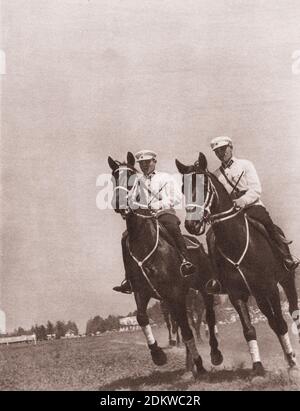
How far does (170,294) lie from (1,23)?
494 centimetres

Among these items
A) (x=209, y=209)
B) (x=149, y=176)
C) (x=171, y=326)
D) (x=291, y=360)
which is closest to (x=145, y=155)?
(x=149, y=176)

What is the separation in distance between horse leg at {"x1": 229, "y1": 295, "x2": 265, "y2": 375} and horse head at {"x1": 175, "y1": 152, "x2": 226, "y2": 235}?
1004 millimetres

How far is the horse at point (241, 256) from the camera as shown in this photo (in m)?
6.45

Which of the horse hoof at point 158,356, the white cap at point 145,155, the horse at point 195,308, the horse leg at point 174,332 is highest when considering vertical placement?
the white cap at point 145,155

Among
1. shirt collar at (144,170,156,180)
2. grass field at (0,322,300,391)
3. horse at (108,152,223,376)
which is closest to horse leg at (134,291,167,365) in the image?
horse at (108,152,223,376)

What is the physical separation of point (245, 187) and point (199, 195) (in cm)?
101

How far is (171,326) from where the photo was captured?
7.45m

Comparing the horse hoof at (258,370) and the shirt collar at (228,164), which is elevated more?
the shirt collar at (228,164)

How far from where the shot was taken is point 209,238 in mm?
7141

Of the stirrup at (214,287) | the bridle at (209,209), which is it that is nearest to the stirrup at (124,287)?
the stirrup at (214,287)

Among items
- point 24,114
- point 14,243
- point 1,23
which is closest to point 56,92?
point 24,114

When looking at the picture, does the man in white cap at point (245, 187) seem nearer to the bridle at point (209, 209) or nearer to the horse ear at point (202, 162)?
the bridle at point (209, 209)

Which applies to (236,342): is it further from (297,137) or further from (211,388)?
(297,137)

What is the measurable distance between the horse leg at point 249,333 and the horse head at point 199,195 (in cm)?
100
